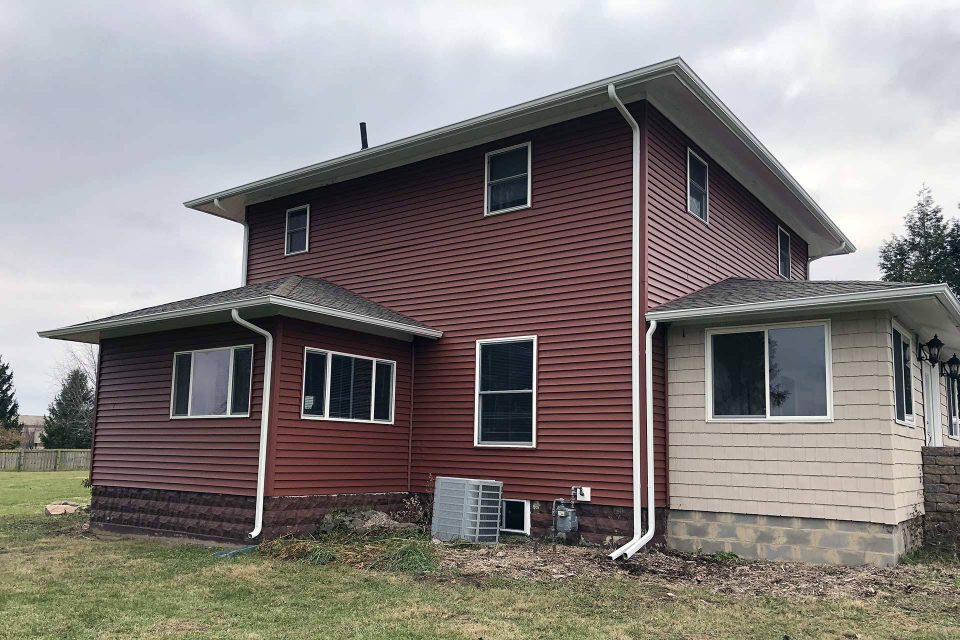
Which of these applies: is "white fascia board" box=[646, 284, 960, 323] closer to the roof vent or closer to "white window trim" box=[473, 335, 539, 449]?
"white window trim" box=[473, 335, 539, 449]

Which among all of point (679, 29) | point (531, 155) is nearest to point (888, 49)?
point (679, 29)

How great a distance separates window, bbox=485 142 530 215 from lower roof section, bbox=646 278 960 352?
2.63 metres

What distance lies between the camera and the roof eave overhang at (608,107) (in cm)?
965

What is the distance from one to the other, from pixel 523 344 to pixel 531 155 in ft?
8.60

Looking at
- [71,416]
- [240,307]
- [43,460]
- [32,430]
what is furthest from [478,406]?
[32,430]

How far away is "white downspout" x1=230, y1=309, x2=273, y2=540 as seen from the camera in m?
9.59

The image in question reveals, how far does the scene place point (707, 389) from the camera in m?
9.70

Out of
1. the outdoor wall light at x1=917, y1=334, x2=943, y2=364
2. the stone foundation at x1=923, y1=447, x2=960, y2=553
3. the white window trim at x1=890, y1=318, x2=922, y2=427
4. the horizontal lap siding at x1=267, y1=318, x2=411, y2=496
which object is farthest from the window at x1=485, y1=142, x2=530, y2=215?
the stone foundation at x1=923, y1=447, x2=960, y2=553

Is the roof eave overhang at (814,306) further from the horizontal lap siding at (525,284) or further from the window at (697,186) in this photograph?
the window at (697,186)

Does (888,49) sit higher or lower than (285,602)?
higher

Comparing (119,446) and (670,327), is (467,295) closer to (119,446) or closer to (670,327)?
(670,327)

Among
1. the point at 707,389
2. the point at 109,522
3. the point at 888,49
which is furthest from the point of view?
the point at 888,49

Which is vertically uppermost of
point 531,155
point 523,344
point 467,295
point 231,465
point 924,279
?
point 924,279

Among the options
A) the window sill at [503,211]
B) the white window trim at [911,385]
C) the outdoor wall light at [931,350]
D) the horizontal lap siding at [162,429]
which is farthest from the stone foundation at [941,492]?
the horizontal lap siding at [162,429]
